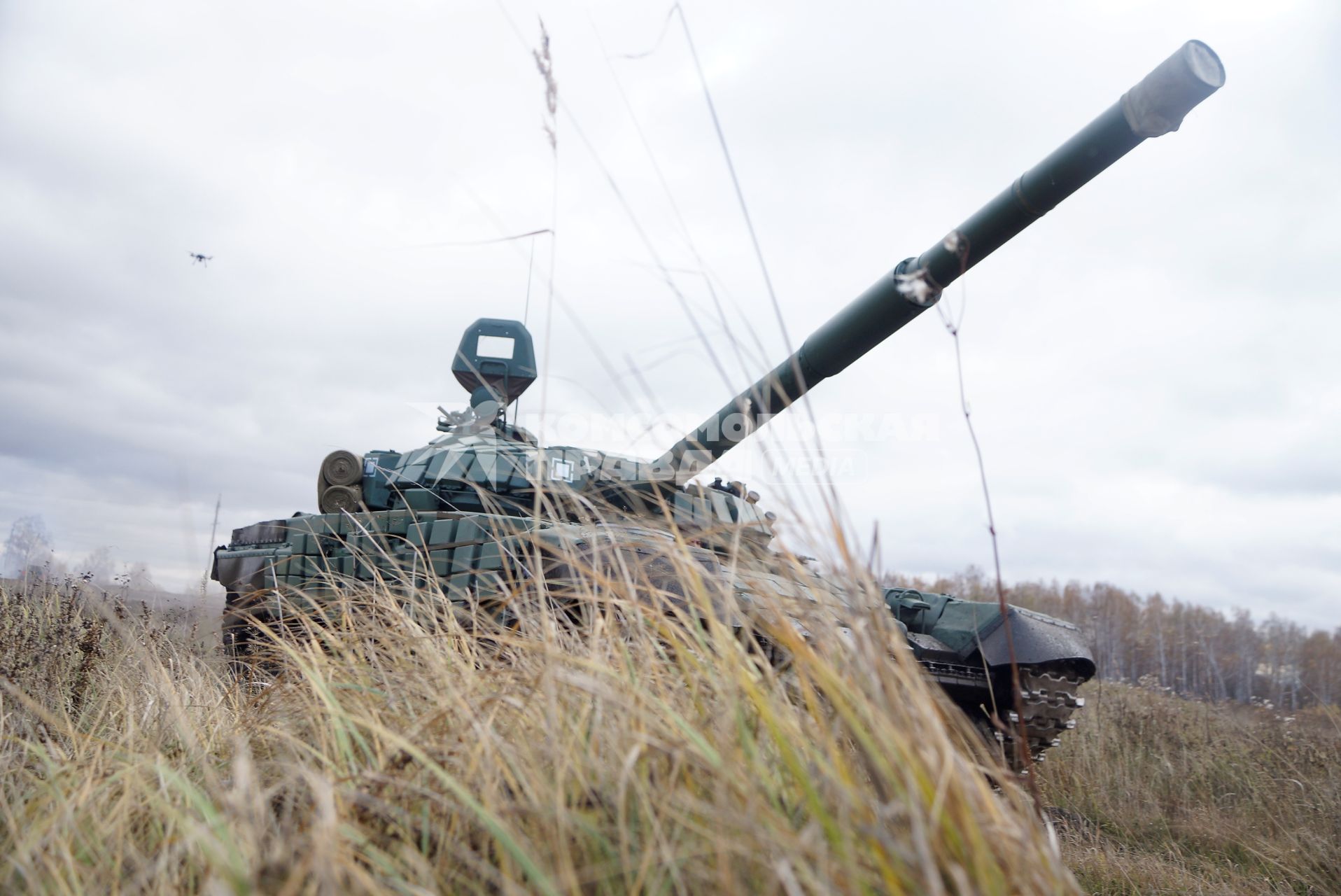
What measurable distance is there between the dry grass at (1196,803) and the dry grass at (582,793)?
2.83 meters

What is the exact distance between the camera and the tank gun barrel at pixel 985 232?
11.4ft

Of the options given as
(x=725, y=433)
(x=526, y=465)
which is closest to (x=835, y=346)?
(x=725, y=433)

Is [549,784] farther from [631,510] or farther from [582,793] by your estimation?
[631,510]

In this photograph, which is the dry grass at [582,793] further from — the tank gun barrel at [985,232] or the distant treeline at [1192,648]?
the distant treeline at [1192,648]

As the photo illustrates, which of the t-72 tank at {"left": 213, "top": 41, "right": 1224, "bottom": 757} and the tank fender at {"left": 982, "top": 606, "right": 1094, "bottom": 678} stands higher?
the t-72 tank at {"left": 213, "top": 41, "right": 1224, "bottom": 757}

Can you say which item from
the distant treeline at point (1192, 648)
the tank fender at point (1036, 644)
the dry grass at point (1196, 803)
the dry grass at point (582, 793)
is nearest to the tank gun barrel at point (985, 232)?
the dry grass at point (582, 793)

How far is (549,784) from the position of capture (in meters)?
1.68

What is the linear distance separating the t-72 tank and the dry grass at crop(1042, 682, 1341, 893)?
2.61 ft

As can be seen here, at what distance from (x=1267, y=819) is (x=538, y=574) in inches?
220

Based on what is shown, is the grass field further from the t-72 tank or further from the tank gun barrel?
the tank gun barrel

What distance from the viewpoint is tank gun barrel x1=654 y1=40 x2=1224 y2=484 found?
136 inches

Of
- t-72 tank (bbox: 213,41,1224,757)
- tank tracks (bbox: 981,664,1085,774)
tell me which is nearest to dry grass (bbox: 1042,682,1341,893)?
tank tracks (bbox: 981,664,1085,774)

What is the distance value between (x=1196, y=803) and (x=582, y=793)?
6.63 metres

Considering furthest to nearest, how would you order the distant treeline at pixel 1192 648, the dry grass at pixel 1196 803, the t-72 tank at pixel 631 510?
the distant treeline at pixel 1192 648
the dry grass at pixel 1196 803
the t-72 tank at pixel 631 510
